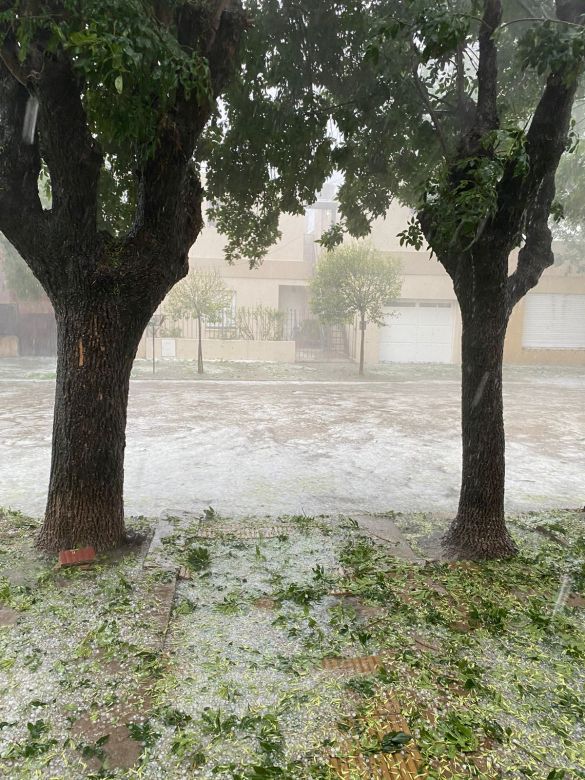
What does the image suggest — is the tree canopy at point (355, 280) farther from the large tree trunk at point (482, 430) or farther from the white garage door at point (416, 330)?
the large tree trunk at point (482, 430)

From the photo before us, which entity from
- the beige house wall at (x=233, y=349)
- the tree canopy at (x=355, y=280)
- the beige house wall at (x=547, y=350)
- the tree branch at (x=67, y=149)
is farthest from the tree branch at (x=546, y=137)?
the beige house wall at (x=547, y=350)

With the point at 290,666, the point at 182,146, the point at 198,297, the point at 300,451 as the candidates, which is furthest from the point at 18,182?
the point at 198,297

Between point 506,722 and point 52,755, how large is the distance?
2.07 m

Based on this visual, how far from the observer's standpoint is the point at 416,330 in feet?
75.8

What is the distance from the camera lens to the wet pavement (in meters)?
6.63

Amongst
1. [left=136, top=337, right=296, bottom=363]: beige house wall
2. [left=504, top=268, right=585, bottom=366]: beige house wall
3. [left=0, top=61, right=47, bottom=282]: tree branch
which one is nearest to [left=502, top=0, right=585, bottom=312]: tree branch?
[left=0, top=61, right=47, bottom=282]: tree branch

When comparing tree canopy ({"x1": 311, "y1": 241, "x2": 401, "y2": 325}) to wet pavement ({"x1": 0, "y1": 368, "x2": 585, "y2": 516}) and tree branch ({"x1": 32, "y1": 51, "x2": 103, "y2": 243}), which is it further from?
tree branch ({"x1": 32, "y1": 51, "x2": 103, "y2": 243})

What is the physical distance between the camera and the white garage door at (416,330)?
2308cm

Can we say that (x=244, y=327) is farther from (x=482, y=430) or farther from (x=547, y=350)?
(x=482, y=430)

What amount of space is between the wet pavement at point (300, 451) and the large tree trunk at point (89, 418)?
1.71 metres

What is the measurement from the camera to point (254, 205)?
6336 mm

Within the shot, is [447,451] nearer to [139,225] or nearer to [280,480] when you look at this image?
[280,480]

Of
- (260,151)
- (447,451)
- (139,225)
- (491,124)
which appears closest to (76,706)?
(139,225)

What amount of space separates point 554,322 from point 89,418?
22710mm
